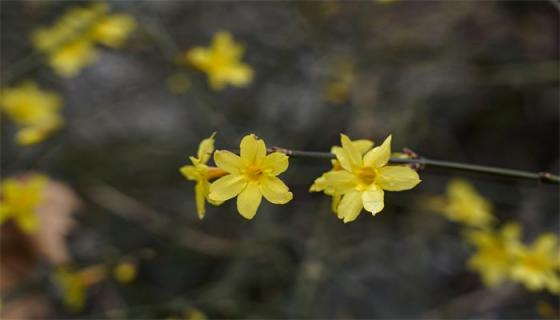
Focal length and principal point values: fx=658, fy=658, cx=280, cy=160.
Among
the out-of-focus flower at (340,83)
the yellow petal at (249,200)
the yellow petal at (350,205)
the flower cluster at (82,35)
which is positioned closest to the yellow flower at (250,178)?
the yellow petal at (249,200)

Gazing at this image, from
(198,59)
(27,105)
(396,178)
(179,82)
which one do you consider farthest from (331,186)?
(27,105)

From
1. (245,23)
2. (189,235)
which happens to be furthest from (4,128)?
(245,23)

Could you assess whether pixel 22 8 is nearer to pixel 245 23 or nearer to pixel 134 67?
pixel 134 67

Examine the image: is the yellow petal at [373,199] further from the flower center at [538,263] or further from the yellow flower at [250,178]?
the flower center at [538,263]

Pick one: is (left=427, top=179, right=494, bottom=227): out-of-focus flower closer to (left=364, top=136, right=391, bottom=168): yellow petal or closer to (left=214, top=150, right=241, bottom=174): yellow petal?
(left=364, top=136, right=391, bottom=168): yellow petal

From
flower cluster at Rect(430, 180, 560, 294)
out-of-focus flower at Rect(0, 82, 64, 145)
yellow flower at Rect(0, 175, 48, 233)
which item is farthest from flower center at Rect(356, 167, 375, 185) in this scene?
out-of-focus flower at Rect(0, 82, 64, 145)
